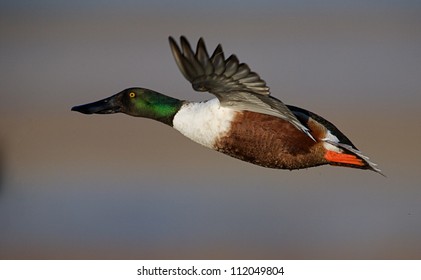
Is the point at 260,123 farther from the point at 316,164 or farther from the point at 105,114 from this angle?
the point at 105,114

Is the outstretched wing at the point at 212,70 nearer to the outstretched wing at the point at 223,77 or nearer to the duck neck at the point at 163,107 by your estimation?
the outstretched wing at the point at 223,77

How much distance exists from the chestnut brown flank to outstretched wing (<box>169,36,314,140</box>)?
4 cm

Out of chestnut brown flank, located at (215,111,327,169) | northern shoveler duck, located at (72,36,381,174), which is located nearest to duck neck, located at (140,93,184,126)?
northern shoveler duck, located at (72,36,381,174)

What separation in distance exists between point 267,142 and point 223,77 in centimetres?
26

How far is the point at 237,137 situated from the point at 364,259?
1.88ft

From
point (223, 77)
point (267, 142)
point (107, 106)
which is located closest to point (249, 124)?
point (267, 142)

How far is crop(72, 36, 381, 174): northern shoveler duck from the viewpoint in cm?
A: 160

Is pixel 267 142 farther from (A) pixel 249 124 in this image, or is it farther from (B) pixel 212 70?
(B) pixel 212 70

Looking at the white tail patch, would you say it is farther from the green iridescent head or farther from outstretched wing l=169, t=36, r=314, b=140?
the green iridescent head

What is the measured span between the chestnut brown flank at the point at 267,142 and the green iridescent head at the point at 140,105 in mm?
166

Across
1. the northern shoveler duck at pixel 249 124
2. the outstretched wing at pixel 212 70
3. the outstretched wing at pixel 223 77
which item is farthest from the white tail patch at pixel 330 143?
the outstretched wing at pixel 212 70

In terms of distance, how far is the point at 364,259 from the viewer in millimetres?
1947
